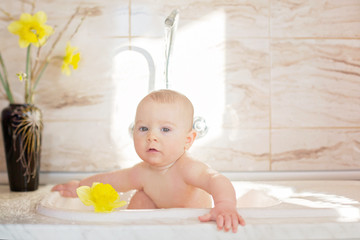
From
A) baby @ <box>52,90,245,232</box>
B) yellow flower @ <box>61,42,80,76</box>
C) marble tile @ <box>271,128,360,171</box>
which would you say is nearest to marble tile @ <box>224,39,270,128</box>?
marble tile @ <box>271,128,360,171</box>

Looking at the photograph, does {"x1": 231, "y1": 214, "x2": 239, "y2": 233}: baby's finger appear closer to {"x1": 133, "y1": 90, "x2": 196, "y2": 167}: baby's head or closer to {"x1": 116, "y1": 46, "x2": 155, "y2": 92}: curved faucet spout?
{"x1": 133, "y1": 90, "x2": 196, "y2": 167}: baby's head

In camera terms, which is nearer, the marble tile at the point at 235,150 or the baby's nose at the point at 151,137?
the baby's nose at the point at 151,137

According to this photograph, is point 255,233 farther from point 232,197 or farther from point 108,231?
point 108,231

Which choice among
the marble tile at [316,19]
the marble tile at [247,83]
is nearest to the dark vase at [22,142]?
the marble tile at [247,83]

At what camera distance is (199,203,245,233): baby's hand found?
931mm

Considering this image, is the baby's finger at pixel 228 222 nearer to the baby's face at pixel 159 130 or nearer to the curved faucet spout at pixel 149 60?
the baby's face at pixel 159 130

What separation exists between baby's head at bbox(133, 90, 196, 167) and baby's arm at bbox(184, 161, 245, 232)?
8cm

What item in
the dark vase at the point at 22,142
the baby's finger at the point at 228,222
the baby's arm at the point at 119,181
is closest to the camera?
the baby's finger at the point at 228,222

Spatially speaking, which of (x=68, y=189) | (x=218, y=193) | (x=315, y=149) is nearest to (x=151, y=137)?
(x=218, y=193)

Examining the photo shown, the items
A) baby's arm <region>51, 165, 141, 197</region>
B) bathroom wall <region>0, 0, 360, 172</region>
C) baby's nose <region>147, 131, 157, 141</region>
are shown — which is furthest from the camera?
bathroom wall <region>0, 0, 360, 172</region>

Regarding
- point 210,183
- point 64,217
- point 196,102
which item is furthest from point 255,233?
point 196,102

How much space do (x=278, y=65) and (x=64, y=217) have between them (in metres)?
1.02

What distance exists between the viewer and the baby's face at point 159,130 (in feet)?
4.01

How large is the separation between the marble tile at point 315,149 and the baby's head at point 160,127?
577 millimetres
